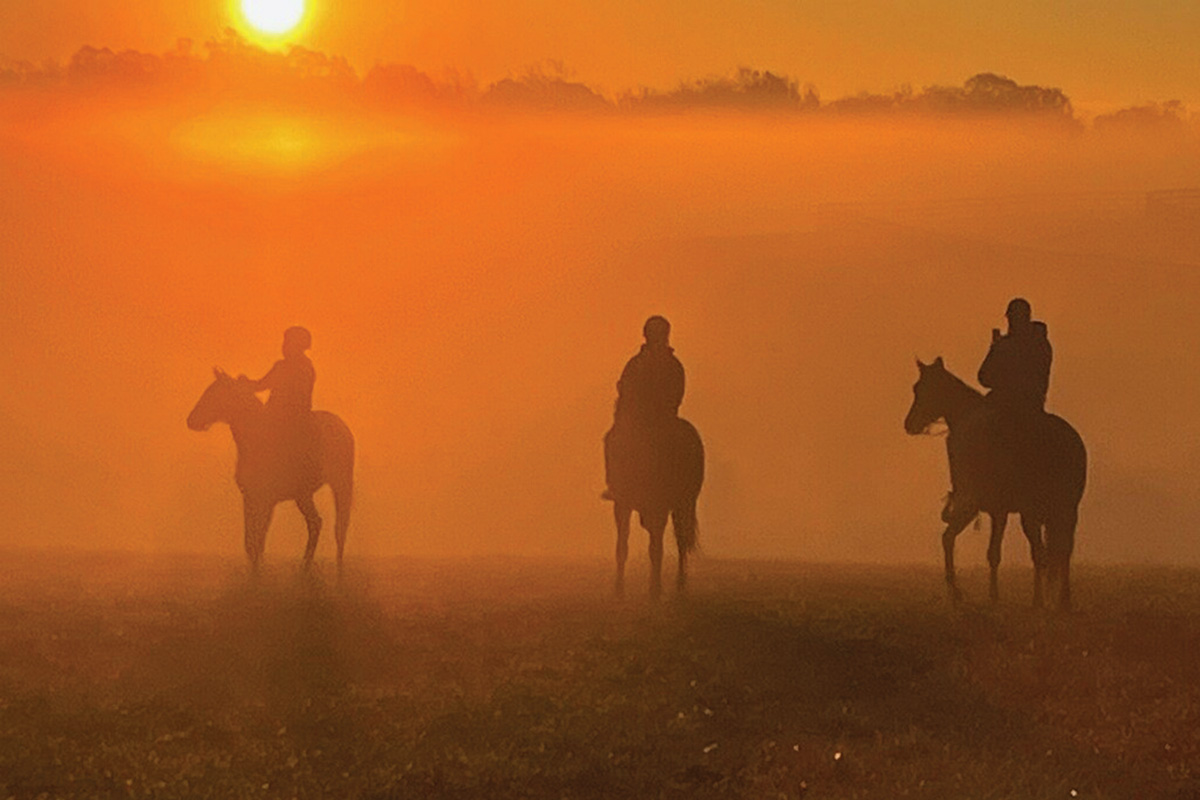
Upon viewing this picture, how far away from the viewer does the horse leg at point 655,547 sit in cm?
2748

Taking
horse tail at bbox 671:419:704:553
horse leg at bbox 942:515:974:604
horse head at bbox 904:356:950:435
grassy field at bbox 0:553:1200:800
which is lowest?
grassy field at bbox 0:553:1200:800

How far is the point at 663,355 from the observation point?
89.4 feet

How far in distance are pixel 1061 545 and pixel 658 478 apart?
5474mm

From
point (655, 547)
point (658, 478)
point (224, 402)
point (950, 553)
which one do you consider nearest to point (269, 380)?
point (224, 402)

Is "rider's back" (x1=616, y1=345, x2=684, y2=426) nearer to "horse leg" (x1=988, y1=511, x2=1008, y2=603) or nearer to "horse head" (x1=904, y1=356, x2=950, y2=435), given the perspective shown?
"horse head" (x1=904, y1=356, x2=950, y2=435)

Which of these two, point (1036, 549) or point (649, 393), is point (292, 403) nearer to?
point (649, 393)

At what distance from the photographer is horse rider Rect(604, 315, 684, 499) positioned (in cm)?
2728

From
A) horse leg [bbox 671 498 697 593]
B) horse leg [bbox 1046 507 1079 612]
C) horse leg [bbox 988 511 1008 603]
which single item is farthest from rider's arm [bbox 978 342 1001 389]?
horse leg [bbox 671 498 697 593]

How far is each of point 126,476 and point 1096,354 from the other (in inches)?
3839

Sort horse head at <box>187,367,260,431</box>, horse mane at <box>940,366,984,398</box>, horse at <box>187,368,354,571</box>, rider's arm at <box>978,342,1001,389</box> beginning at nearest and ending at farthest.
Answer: rider's arm at <box>978,342,1001,389</box>
horse mane at <box>940,366,984,398</box>
horse at <box>187,368,354,571</box>
horse head at <box>187,367,260,431</box>

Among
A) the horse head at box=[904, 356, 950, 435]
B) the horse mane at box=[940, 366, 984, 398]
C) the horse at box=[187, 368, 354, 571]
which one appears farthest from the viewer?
the horse at box=[187, 368, 354, 571]

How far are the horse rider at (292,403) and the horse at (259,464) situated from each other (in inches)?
3.2

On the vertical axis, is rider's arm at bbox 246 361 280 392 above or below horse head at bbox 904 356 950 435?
above

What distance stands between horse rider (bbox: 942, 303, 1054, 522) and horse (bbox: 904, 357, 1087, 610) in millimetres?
129
